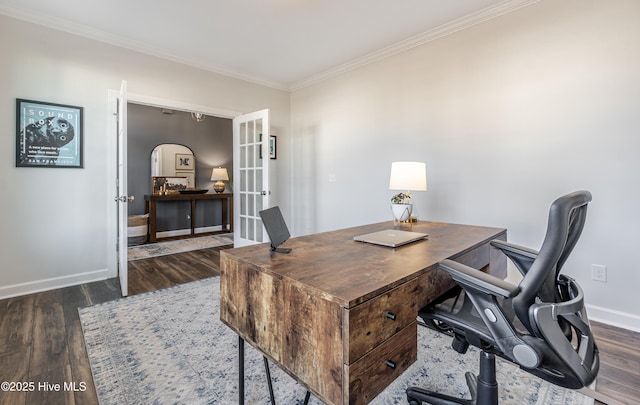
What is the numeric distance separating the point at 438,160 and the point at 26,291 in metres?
4.03

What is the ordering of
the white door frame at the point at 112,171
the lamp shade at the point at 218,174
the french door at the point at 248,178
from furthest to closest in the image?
the lamp shade at the point at 218,174 → the french door at the point at 248,178 → the white door frame at the point at 112,171

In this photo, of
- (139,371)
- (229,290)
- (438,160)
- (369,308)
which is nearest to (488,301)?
(369,308)

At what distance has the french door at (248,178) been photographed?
3.80 meters

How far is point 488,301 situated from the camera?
36.1 inches

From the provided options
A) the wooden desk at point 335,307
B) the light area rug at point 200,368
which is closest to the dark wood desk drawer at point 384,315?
the wooden desk at point 335,307

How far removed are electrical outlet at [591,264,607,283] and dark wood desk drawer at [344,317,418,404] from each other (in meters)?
2.03

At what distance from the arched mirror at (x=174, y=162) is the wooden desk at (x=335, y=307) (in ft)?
16.7

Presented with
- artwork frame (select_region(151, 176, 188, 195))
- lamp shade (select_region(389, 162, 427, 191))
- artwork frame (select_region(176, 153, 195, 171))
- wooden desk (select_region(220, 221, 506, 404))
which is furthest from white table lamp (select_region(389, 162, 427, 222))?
artwork frame (select_region(176, 153, 195, 171))

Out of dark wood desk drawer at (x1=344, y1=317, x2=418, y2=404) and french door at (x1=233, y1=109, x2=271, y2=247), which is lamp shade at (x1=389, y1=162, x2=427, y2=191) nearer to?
dark wood desk drawer at (x1=344, y1=317, x2=418, y2=404)

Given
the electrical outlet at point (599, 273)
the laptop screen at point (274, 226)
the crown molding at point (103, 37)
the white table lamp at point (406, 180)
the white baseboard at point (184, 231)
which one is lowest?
the white baseboard at point (184, 231)

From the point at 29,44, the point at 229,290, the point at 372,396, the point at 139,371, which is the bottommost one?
the point at 139,371

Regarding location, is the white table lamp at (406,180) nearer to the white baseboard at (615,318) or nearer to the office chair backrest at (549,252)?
the office chair backrest at (549,252)

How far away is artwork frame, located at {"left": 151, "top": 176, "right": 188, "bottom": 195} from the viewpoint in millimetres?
5492

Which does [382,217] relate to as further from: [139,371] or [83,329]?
[83,329]
